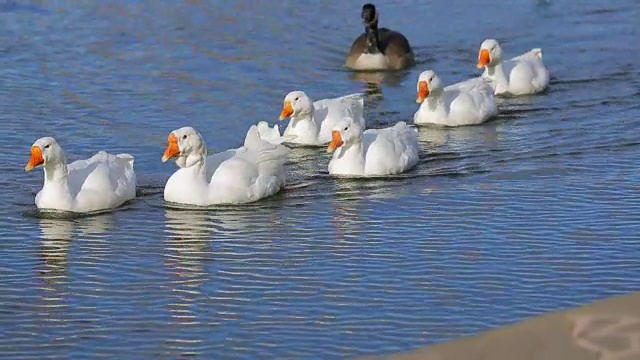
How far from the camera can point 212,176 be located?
42.8 ft

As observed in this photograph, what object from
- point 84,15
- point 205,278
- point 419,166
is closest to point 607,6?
point 84,15

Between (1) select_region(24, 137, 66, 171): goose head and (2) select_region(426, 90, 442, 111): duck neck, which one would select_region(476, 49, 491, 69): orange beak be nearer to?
(2) select_region(426, 90, 442, 111): duck neck

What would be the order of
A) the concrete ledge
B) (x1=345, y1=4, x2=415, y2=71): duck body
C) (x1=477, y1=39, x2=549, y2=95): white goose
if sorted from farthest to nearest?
(x1=345, y1=4, x2=415, y2=71): duck body
(x1=477, y1=39, x2=549, y2=95): white goose
the concrete ledge

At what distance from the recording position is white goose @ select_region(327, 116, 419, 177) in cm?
1371

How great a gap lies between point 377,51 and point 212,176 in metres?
6.86

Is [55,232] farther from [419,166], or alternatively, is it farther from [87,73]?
[87,73]

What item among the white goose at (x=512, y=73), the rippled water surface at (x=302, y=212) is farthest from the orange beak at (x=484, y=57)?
the rippled water surface at (x=302, y=212)

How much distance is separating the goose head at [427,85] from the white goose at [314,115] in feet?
2.07

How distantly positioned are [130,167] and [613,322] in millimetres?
7332

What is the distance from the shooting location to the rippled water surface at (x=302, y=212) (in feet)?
32.0

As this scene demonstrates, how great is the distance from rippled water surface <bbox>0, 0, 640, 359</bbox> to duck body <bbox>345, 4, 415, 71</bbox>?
0.21m

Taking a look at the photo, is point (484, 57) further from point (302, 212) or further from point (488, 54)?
point (302, 212)

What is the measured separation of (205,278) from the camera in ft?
35.2

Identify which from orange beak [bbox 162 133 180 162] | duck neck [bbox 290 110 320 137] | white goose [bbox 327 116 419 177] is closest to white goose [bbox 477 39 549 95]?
duck neck [bbox 290 110 320 137]
